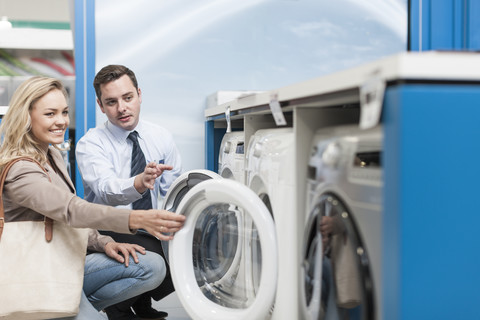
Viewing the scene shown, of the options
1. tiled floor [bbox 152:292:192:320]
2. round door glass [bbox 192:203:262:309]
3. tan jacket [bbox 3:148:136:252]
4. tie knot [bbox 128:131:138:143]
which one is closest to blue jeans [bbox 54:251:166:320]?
round door glass [bbox 192:203:262:309]

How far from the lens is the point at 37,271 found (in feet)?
5.83

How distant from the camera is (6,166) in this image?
5.99ft

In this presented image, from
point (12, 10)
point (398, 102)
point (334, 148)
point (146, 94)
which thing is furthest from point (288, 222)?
point (12, 10)

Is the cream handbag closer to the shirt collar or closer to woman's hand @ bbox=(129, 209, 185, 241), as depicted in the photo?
woman's hand @ bbox=(129, 209, 185, 241)

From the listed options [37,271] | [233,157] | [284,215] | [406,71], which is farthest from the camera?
[233,157]

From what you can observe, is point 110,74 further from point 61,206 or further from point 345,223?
point 345,223

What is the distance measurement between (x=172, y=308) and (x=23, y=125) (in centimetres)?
138

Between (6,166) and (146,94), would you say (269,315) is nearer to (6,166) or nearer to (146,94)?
(6,166)

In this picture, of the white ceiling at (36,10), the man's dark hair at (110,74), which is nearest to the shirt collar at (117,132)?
the man's dark hair at (110,74)

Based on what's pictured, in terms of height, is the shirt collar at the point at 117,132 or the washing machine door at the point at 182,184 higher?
the shirt collar at the point at 117,132

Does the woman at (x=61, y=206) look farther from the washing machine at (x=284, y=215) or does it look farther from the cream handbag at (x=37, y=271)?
the washing machine at (x=284, y=215)

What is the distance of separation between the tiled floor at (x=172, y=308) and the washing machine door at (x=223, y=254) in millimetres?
729

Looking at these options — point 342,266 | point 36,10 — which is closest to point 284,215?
point 342,266

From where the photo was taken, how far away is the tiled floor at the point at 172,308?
2.79 meters
